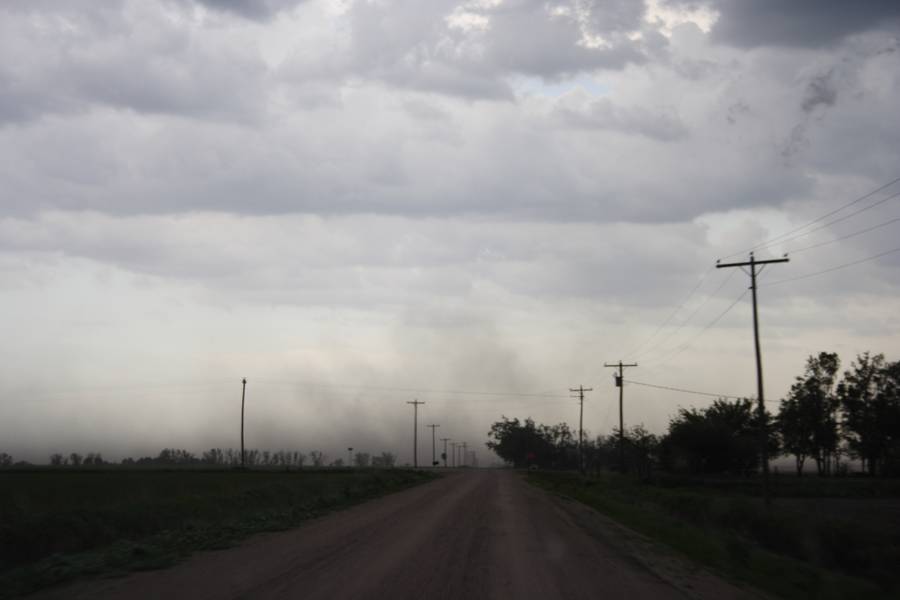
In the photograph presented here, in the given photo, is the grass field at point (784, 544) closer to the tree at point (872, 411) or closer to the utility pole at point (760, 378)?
the utility pole at point (760, 378)

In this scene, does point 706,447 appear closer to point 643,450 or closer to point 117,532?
point 643,450

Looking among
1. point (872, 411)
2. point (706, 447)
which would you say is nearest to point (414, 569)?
point (706, 447)

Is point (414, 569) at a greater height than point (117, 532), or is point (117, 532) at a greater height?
point (414, 569)

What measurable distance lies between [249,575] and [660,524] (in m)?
17.8

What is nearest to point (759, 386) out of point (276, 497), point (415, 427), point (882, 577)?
point (882, 577)

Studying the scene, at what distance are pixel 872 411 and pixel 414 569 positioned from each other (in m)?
97.3

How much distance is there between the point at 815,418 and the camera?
4018 inches

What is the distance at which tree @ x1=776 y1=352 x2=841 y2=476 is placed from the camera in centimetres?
10150

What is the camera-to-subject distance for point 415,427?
13288 cm

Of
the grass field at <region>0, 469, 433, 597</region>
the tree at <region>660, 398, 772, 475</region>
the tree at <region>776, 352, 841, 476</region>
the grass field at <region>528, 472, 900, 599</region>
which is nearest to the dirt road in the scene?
the grass field at <region>0, 469, 433, 597</region>

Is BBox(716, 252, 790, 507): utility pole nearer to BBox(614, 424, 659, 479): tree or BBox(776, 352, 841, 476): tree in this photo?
BBox(614, 424, 659, 479): tree

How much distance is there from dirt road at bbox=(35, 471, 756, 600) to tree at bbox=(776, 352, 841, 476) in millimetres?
90927

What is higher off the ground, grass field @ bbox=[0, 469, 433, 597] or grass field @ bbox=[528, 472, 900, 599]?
grass field @ bbox=[0, 469, 433, 597]

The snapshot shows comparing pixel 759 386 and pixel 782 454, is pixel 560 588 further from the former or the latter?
pixel 782 454
